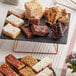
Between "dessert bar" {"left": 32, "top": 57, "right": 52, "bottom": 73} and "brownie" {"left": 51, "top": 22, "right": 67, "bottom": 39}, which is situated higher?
"brownie" {"left": 51, "top": 22, "right": 67, "bottom": 39}

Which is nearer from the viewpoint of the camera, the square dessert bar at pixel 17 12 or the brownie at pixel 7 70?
the brownie at pixel 7 70

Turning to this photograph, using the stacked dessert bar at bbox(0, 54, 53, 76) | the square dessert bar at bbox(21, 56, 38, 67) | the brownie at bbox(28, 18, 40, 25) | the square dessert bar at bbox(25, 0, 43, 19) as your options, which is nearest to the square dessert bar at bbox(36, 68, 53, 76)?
the stacked dessert bar at bbox(0, 54, 53, 76)

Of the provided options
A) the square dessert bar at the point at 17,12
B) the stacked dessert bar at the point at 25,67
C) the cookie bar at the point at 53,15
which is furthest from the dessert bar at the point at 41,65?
the square dessert bar at the point at 17,12

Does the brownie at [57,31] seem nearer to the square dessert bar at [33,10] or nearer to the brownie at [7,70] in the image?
the square dessert bar at [33,10]

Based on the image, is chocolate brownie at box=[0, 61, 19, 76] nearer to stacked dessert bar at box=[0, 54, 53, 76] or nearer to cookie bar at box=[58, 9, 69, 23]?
stacked dessert bar at box=[0, 54, 53, 76]

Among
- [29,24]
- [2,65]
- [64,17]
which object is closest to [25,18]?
[29,24]

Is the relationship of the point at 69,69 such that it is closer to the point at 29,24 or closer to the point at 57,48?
the point at 57,48

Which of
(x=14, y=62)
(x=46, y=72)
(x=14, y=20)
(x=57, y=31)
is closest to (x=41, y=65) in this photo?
(x=46, y=72)
